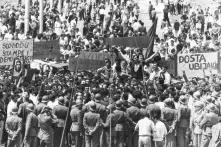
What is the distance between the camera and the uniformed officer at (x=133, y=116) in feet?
55.9

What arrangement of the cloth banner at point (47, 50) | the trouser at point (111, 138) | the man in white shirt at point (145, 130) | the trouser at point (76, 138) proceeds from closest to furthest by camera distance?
the man in white shirt at point (145, 130) → the trouser at point (111, 138) → the trouser at point (76, 138) → the cloth banner at point (47, 50)

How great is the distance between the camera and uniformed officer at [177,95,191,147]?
1760 centimetres

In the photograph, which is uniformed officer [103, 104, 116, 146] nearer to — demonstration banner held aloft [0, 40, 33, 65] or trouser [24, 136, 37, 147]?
trouser [24, 136, 37, 147]

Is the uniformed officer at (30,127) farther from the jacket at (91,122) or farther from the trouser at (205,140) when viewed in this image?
the trouser at (205,140)

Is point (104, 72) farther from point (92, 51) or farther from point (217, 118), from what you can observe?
point (217, 118)

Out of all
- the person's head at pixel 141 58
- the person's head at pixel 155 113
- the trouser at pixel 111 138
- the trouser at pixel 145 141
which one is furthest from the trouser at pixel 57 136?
the person's head at pixel 141 58

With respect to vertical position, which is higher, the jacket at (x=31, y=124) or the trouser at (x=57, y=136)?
the jacket at (x=31, y=124)

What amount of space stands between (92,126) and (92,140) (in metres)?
0.47

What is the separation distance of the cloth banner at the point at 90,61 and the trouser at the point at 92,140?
31.0 feet

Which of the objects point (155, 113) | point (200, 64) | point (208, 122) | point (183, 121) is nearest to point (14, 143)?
point (155, 113)

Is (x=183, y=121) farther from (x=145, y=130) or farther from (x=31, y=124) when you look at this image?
(x=31, y=124)

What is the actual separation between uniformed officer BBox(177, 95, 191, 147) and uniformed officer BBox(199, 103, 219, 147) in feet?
2.82

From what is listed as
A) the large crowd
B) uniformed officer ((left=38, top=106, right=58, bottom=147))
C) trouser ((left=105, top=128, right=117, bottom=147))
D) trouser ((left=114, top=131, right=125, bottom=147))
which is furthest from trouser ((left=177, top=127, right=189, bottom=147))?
uniformed officer ((left=38, top=106, right=58, bottom=147))

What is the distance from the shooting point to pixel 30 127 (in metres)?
17.2
